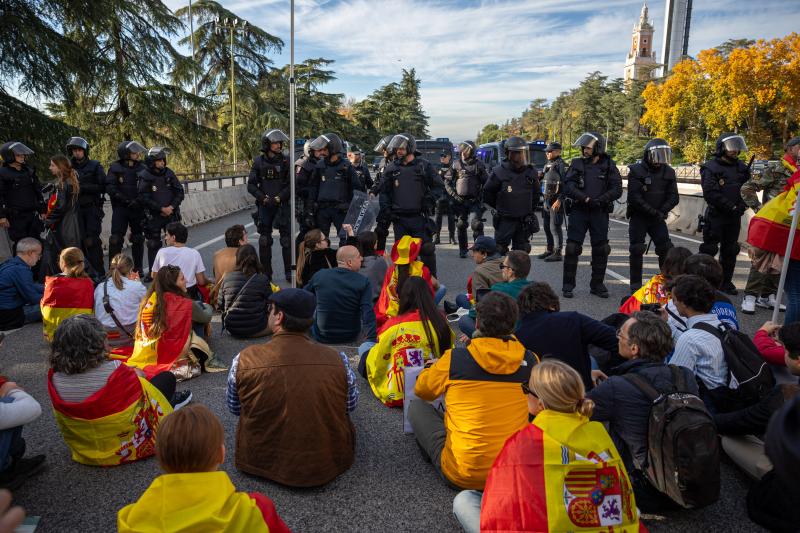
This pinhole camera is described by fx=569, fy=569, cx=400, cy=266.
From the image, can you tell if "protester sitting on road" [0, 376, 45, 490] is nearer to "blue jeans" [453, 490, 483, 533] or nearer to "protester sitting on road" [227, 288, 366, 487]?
"protester sitting on road" [227, 288, 366, 487]

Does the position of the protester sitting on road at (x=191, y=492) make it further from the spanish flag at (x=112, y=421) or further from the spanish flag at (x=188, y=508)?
the spanish flag at (x=112, y=421)

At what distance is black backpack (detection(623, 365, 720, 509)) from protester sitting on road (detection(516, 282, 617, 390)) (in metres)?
0.99

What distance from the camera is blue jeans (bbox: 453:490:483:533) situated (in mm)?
2760

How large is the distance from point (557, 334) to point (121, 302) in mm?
3833

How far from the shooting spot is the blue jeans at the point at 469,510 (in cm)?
276

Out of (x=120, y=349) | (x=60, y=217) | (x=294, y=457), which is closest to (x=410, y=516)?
(x=294, y=457)

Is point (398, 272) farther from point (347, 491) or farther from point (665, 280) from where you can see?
point (347, 491)

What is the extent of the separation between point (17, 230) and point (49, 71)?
6670 mm

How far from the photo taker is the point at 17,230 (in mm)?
8281

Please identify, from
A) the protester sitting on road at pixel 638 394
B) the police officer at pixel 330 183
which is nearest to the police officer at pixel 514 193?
the police officer at pixel 330 183

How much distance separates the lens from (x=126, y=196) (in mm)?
8812

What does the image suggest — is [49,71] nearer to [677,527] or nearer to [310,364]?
[310,364]

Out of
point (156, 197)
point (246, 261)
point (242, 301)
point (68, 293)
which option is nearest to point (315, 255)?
point (246, 261)

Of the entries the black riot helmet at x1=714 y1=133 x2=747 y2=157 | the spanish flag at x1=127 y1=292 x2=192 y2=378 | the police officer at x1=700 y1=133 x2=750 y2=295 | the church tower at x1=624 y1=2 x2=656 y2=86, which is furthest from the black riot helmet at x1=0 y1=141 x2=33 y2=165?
the church tower at x1=624 y1=2 x2=656 y2=86
